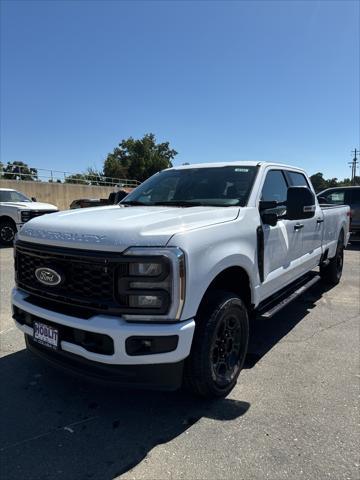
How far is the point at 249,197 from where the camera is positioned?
3.64 metres

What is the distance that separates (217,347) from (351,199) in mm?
11336

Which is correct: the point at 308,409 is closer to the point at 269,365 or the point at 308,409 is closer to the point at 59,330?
the point at 269,365

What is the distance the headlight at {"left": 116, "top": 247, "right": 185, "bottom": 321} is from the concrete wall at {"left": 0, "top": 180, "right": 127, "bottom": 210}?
24.3 m

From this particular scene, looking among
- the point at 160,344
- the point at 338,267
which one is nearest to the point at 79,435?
the point at 160,344

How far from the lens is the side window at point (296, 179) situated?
16.2ft

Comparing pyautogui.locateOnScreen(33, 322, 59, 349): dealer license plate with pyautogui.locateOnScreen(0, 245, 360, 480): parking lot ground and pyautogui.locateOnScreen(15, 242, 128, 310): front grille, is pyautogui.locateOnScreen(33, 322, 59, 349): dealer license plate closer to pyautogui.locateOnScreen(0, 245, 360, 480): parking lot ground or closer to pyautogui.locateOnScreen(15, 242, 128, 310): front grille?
pyautogui.locateOnScreen(15, 242, 128, 310): front grille

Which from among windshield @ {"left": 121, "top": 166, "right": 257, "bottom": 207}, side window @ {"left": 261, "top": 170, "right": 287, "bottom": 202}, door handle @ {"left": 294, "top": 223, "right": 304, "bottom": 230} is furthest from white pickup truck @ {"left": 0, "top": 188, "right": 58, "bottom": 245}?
door handle @ {"left": 294, "top": 223, "right": 304, "bottom": 230}

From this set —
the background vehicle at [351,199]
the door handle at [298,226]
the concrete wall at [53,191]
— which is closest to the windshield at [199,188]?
the door handle at [298,226]

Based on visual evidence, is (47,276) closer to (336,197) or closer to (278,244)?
(278,244)

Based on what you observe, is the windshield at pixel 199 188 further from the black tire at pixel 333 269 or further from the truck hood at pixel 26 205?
the truck hood at pixel 26 205

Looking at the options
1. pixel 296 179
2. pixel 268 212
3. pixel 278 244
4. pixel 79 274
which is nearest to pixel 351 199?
pixel 296 179

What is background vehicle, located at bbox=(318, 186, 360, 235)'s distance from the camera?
1241cm

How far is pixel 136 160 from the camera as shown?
60.3 metres

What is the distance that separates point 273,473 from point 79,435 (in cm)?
128
